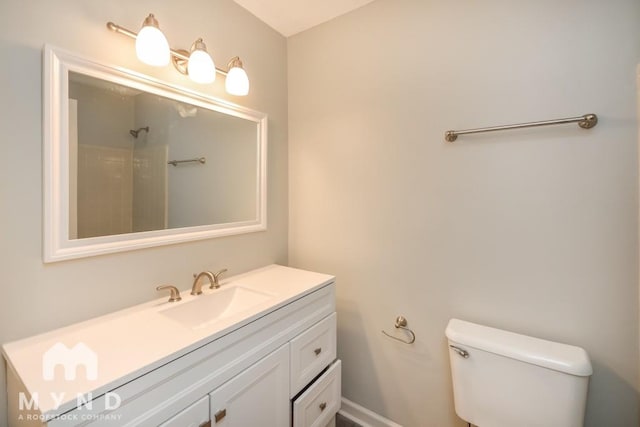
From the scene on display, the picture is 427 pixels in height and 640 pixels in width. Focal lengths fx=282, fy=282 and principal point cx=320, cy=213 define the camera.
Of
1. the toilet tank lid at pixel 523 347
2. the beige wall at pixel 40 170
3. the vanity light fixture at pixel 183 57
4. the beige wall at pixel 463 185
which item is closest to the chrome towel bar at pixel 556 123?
the beige wall at pixel 463 185

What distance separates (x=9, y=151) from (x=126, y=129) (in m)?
0.34

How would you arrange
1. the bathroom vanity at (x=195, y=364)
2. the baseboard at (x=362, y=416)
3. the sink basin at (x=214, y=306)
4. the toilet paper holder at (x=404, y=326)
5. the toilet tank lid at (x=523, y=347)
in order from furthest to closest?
the baseboard at (x=362, y=416)
the toilet paper holder at (x=404, y=326)
the sink basin at (x=214, y=306)
the toilet tank lid at (x=523, y=347)
the bathroom vanity at (x=195, y=364)

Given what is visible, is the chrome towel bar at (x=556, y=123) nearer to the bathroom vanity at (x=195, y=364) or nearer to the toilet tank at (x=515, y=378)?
the toilet tank at (x=515, y=378)

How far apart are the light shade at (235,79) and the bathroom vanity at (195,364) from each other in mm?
950

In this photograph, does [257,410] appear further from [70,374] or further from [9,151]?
[9,151]

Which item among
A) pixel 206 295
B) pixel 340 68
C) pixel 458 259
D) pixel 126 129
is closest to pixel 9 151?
pixel 126 129

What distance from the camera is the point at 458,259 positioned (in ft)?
4.33

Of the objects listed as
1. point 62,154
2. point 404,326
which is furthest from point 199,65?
point 404,326

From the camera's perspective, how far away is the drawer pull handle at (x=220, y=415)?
89 cm

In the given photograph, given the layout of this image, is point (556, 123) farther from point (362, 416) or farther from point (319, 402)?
point (362, 416)

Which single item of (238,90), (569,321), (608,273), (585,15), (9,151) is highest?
(585,15)

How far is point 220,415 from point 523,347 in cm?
112

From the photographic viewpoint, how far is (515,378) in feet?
3.54

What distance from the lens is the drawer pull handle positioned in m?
0.89
